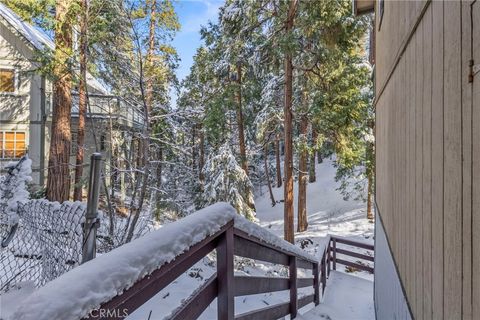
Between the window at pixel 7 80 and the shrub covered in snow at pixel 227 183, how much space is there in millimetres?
7145

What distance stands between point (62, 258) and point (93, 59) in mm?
5691

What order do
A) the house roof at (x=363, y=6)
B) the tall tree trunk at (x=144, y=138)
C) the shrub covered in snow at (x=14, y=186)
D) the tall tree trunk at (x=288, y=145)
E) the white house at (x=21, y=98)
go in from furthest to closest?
the white house at (x=21, y=98) → the tall tree trunk at (x=288, y=145) → the house roof at (x=363, y=6) → the tall tree trunk at (x=144, y=138) → the shrub covered in snow at (x=14, y=186)

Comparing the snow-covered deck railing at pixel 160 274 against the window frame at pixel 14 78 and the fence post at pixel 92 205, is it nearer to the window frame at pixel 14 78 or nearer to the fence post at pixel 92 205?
the fence post at pixel 92 205

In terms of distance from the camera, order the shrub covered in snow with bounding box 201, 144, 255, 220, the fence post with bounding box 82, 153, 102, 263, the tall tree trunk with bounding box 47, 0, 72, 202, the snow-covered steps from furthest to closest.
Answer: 1. the shrub covered in snow with bounding box 201, 144, 255, 220
2. the tall tree trunk with bounding box 47, 0, 72, 202
3. the snow-covered steps
4. the fence post with bounding box 82, 153, 102, 263

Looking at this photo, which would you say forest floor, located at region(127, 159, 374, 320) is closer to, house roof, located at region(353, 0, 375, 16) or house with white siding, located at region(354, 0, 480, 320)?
house with white siding, located at region(354, 0, 480, 320)

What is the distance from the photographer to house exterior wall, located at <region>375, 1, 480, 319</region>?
86cm

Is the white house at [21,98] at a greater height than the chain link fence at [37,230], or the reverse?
the white house at [21,98]

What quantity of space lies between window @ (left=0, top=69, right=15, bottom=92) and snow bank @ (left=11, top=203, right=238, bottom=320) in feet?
43.0

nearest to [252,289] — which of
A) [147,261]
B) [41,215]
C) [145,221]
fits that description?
[147,261]

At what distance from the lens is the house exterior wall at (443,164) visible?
0.86m

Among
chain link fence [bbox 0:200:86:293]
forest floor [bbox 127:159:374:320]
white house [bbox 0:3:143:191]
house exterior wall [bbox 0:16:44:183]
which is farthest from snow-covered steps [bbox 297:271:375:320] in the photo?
house exterior wall [bbox 0:16:44:183]

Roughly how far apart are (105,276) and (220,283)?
0.82 meters

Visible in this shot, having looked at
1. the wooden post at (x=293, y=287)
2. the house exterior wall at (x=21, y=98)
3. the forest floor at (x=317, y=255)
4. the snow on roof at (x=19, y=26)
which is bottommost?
the forest floor at (x=317, y=255)

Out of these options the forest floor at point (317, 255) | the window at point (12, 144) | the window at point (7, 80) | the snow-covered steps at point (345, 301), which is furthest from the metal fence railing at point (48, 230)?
the window at point (7, 80)
